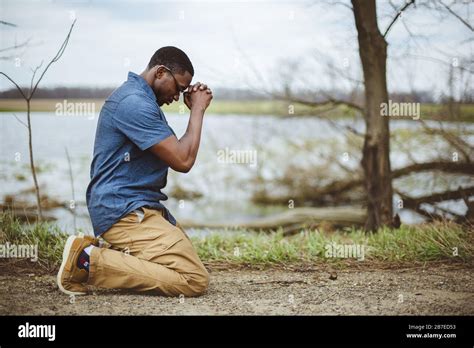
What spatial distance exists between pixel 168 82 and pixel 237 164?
4497 millimetres

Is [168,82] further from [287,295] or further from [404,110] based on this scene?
[404,110]

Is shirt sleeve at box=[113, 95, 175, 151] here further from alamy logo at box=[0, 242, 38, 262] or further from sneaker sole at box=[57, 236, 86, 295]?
alamy logo at box=[0, 242, 38, 262]

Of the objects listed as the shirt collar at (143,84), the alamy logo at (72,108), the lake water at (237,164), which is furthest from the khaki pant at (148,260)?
the lake water at (237,164)

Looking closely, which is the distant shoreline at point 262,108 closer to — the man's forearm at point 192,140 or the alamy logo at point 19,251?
the alamy logo at point 19,251

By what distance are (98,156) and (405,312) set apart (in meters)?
1.90

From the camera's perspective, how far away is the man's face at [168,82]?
3.94 meters

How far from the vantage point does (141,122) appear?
3.73 metres

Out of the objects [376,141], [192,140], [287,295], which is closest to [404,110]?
[376,141]

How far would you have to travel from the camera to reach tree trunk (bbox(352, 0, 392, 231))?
575 cm

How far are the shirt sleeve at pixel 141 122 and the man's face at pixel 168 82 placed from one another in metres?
0.20
